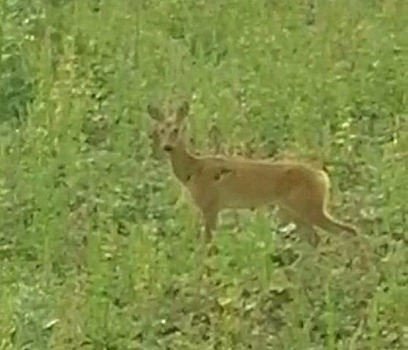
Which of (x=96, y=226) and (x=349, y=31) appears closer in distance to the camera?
(x=96, y=226)

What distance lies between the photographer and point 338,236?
7.89 meters

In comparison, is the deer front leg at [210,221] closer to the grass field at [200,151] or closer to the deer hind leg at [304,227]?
the grass field at [200,151]

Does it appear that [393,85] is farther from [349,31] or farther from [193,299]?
[193,299]

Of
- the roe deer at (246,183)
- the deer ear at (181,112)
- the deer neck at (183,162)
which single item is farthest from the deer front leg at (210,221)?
the deer ear at (181,112)

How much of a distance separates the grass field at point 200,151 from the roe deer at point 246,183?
12 cm

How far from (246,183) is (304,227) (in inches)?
13.6

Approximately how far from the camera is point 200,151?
8859 mm

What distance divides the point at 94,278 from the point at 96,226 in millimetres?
674

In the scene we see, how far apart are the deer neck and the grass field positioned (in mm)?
239

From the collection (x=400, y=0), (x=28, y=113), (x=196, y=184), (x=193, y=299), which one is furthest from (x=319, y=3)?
(x=193, y=299)

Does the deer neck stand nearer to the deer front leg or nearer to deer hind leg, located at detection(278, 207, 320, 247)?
the deer front leg

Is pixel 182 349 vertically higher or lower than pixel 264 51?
lower

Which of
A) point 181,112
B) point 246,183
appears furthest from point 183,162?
point 246,183

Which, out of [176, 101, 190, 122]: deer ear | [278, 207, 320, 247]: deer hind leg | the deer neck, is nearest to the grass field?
[278, 207, 320, 247]: deer hind leg
